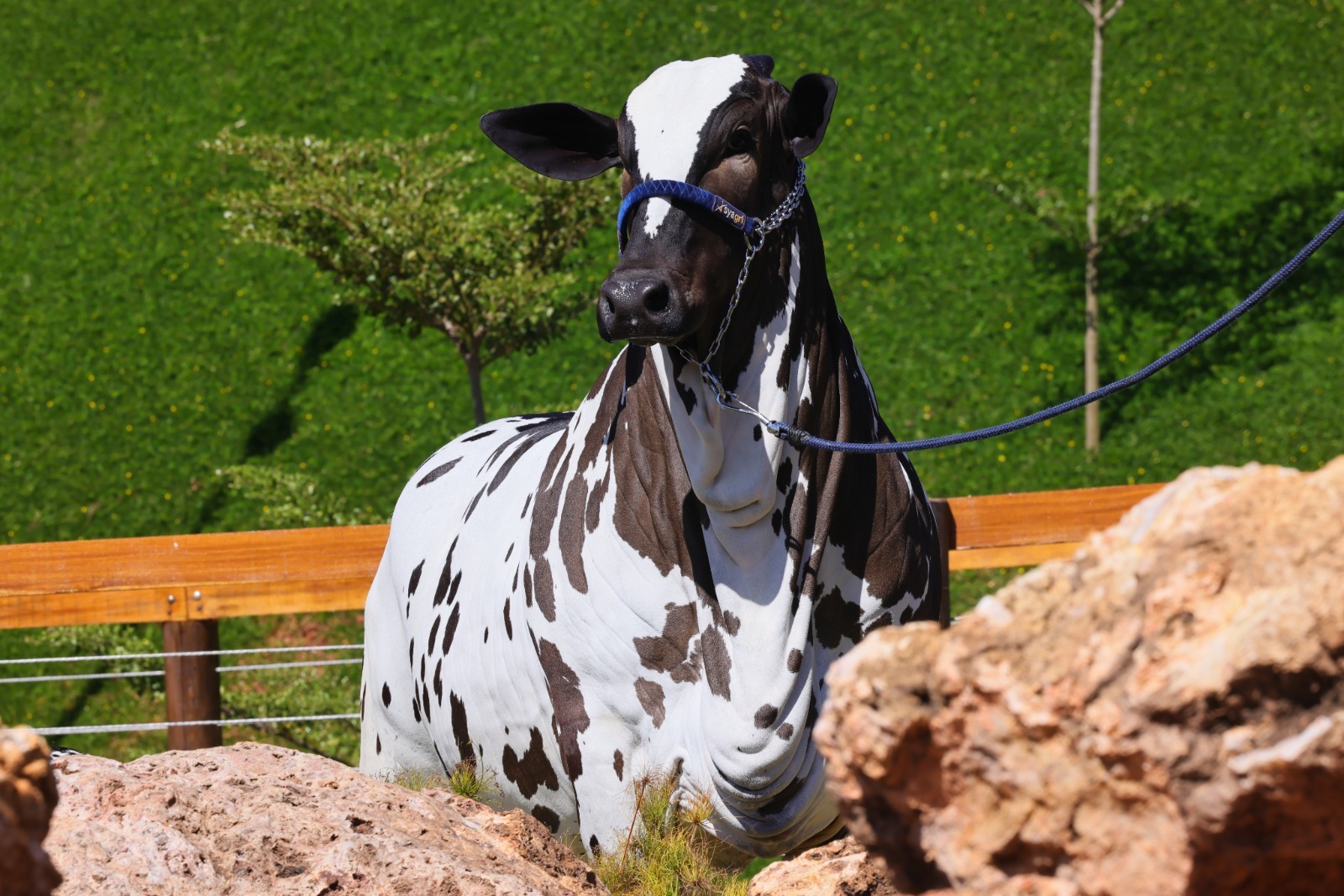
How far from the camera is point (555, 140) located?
335 centimetres

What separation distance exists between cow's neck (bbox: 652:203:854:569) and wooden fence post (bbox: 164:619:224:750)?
2.71m

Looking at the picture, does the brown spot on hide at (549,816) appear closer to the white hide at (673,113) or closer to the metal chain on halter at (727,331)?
the metal chain on halter at (727,331)

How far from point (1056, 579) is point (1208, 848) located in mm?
259

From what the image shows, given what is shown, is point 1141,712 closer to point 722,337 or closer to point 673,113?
point 722,337

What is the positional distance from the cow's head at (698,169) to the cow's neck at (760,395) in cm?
10

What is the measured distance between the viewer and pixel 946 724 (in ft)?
3.95


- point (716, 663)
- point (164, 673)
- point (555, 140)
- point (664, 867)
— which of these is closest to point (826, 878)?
point (664, 867)

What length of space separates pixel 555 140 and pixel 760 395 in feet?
3.02

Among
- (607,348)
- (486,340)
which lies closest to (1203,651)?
(486,340)

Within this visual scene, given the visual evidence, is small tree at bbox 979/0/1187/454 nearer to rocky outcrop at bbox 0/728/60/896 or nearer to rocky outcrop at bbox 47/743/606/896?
rocky outcrop at bbox 47/743/606/896

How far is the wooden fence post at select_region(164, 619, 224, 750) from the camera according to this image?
15.9 ft

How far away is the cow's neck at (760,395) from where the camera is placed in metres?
2.88

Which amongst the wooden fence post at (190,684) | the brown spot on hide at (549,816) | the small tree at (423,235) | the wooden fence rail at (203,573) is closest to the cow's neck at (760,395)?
the brown spot on hide at (549,816)

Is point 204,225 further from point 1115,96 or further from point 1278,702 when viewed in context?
point 1278,702
